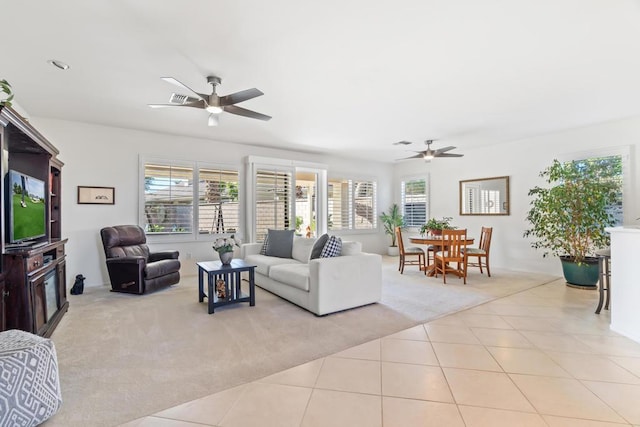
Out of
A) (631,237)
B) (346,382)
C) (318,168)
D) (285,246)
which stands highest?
(318,168)

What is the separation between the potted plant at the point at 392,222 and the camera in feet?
27.3

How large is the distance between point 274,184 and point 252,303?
132 inches

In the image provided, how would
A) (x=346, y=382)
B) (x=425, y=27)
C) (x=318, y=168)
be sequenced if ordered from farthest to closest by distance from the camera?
(x=318, y=168), (x=425, y=27), (x=346, y=382)

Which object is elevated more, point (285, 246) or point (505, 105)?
point (505, 105)

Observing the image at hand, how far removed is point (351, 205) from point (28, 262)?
6494 mm

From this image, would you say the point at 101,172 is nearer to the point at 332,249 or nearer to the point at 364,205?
the point at 332,249

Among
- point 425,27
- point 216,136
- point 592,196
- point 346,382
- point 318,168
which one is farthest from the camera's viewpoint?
point 318,168

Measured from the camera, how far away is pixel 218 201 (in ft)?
19.7

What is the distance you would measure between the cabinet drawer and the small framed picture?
96.5 inches

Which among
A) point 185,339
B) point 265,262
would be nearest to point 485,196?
point 265,262

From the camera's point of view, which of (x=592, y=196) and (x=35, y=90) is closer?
(x=35, y=90)

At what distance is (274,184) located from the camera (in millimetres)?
6617

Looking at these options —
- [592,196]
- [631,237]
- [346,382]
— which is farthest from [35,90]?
[592,196]

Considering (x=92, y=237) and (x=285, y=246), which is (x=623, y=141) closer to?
(x=285, y=246)
